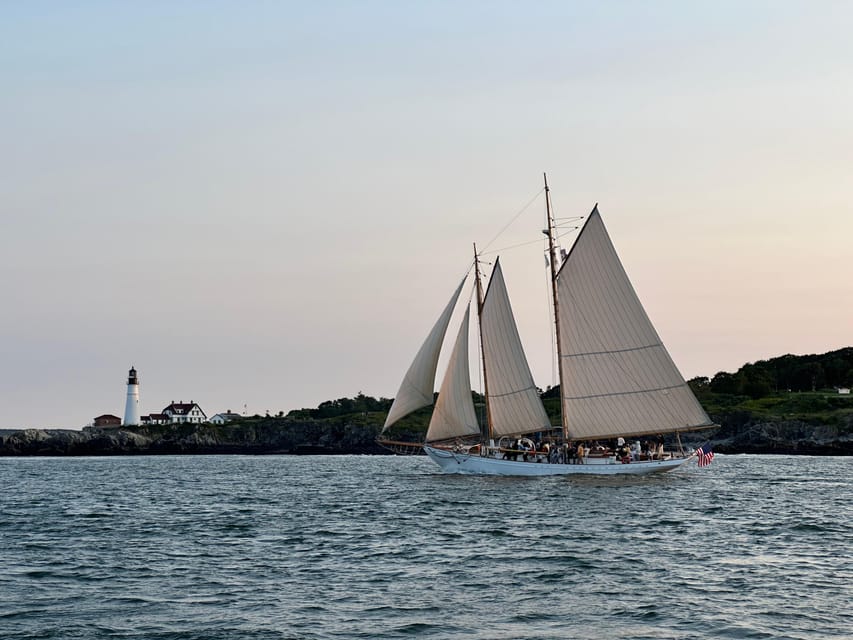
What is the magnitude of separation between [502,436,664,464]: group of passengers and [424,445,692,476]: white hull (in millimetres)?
446

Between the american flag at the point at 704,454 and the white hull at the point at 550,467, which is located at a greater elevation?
the american flag at the point at 704,454

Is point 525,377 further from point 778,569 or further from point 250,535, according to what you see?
point 778,569

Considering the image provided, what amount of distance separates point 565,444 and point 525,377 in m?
5.76

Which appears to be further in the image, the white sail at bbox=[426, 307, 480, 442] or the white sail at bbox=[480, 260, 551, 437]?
the white sail at bbox=[426, 307, 480, 442]

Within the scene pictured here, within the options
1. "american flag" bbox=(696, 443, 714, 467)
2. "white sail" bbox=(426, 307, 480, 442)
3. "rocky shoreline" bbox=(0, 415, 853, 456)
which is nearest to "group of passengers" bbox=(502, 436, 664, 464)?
"american flag" bbox=(696, 443, 714, 467)

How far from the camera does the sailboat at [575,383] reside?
7088cm

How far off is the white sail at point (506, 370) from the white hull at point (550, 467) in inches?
105

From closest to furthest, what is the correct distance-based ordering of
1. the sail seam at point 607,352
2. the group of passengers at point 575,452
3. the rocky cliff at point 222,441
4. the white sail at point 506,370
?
1. the sail seam at point 607,352
2. the group of passengers at point 575,452
3. the white sail at point 506,370
4. the rocky cliff at point 222,441

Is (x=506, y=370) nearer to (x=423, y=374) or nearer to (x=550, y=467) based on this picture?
(x=423, y=374)

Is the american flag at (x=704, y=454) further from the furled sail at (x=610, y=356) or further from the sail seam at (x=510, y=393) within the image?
the sail seam at (x=510, y=393)

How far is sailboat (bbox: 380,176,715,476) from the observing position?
70875 mm

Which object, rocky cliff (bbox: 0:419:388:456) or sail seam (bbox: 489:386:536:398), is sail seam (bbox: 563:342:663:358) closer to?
sail seam (bbox: 489:386:536:398)

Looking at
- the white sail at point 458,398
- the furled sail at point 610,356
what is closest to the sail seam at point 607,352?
the furled sail at point 610,356

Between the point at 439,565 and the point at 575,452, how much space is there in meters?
43.4
